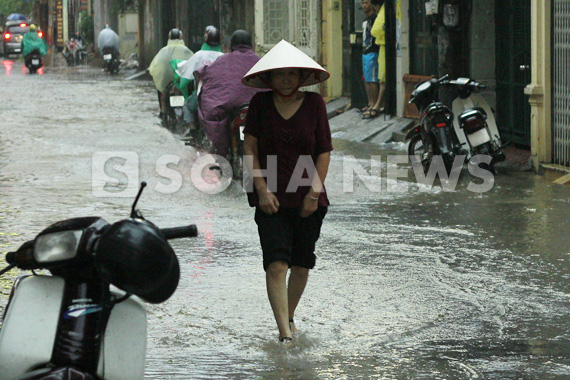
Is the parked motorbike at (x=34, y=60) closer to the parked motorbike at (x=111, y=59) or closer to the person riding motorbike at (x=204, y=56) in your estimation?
the parked motorbike at (x=111, y=59)

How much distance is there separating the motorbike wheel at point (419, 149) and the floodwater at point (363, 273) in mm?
310

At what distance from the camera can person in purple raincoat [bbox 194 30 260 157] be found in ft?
37.7

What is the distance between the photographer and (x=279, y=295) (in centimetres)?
557

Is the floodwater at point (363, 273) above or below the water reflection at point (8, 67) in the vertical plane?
below

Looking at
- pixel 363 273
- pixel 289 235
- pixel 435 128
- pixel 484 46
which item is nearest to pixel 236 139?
pixel 435 128

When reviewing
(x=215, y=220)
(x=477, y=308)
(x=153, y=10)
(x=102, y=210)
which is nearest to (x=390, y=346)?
(x=477, y=308)

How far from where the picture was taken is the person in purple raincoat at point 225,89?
11484 mm

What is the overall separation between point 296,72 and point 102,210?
4.62 m

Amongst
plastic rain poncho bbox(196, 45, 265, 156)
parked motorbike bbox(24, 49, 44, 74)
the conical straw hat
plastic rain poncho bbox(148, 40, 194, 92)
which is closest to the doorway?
plastic rain poncho bbox(196, 45, 265, 156)

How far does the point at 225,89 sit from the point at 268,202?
19.9ft

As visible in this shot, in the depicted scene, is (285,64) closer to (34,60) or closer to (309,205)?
(309,205)

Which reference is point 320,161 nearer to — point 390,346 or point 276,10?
point 390,346

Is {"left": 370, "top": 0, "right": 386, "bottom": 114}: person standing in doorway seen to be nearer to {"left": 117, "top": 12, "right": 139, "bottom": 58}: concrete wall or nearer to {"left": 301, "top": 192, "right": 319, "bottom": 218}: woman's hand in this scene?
{"left": 301, "top": 192, "right": 319, "bottom": 218}: woman's hand

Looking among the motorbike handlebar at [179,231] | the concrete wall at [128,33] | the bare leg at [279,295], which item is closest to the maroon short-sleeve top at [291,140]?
the bare leg at [279,295]
